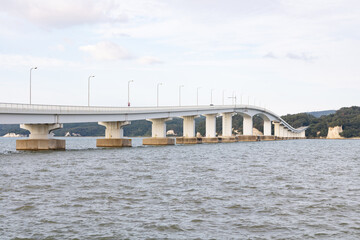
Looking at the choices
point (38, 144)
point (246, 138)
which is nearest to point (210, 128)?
point (246, 138)

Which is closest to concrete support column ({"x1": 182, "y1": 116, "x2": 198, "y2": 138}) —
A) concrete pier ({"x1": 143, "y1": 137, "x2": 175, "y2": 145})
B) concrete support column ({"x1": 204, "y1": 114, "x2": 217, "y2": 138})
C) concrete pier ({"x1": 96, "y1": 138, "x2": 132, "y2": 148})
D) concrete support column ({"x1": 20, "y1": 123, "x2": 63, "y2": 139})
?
concrete support column ({"x1": 204, "y1": 114, "x2": 217, "y2": 138})

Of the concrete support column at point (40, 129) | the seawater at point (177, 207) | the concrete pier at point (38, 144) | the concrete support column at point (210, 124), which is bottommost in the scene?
the seawater at point (177, 207)

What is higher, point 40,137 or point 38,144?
point 40,137

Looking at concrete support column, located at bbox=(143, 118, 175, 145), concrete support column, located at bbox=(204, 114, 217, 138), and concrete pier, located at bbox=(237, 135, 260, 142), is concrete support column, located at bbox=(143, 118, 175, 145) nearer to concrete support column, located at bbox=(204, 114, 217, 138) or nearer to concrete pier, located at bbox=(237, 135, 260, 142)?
concrete support column, located at bbox=(204, 114, 217, 138)

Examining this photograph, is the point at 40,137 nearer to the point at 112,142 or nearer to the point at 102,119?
the point at 102,119

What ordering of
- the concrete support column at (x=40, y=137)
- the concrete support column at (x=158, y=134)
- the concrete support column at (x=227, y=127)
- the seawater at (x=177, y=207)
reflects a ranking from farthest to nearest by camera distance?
the concrete support column at (x=227, y=127), the concrete support column at (x=158, y=134), the concrete support column at (x=40, y=137), the seawater at (x=177, y=207)

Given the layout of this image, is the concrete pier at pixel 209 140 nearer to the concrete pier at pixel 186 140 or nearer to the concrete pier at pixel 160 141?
the concrete pier at pixel 186 140

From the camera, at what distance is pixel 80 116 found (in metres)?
71.3

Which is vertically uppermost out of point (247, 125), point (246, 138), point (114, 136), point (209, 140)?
point (247, 125)

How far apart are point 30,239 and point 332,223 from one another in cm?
1101

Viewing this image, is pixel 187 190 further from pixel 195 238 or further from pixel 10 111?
pixel 10 111

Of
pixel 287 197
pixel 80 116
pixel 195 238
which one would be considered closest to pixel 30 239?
pixel 195 238

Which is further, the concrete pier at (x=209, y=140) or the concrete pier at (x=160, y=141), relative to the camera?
the concrete pier at (x=209, y=140)

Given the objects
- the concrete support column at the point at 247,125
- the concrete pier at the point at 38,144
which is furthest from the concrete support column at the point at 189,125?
the concrete pier at the point at 38,144
